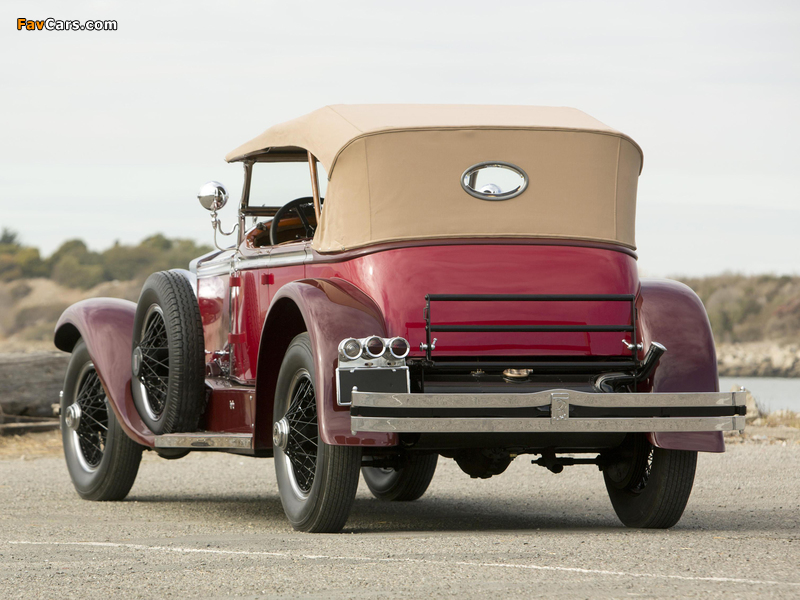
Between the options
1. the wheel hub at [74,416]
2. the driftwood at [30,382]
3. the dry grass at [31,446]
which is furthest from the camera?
the driftwood at [30,382]

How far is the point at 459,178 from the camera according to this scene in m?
6.23

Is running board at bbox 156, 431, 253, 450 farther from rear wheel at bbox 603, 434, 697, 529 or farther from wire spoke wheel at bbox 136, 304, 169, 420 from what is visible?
rear wheel at bbox 603, 434, 697, 529

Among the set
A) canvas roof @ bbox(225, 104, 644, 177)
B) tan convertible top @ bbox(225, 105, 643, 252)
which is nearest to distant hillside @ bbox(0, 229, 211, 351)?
canvas roof @ bbox(225, 104, 644, 177)

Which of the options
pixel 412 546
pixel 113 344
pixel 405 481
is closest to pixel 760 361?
pixel 405 481

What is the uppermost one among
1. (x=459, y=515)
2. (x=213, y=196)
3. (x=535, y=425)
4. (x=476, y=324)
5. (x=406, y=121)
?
(x=406, y=121)

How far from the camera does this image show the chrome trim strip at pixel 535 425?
5531 millimetres

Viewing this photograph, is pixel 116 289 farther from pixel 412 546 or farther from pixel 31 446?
pixel 412 546

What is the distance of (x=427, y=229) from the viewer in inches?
243

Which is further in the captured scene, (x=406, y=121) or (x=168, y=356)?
(x=168, y=356)

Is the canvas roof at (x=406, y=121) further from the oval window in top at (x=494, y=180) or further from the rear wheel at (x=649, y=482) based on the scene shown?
the rear wheel at (x=649, y=482)

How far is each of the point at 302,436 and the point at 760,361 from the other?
37.4 metres

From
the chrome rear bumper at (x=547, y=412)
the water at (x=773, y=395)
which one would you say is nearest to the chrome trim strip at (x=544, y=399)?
the chrome rear bumper at (x=547, y=412)

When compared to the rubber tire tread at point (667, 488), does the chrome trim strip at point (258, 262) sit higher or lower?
higher

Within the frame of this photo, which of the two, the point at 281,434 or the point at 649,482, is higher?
the point at 281,434
